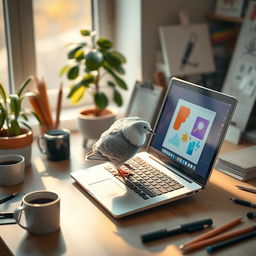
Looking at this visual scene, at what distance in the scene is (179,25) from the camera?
1.73 m

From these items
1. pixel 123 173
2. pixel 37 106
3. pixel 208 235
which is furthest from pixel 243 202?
pixel 37 106

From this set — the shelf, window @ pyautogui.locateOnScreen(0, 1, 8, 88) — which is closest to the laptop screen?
the shelf

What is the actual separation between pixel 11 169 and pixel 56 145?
211 millimetres

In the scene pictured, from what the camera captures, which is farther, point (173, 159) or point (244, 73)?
point (244, 73)

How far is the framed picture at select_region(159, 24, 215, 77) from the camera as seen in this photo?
1696 millimetres

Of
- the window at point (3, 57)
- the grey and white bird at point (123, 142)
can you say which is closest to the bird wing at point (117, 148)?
the grey and white bird at point (123, 142)

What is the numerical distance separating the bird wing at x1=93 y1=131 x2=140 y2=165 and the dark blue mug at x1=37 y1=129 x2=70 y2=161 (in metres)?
0.27

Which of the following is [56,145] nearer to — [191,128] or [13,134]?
[13,134]

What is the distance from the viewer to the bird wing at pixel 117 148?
1.18 meters

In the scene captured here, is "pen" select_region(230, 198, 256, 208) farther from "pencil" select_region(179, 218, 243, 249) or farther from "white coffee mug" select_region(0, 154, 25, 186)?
"white coffee mug" select_region(0, 154, 25, 186)

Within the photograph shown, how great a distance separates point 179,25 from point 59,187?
84cm

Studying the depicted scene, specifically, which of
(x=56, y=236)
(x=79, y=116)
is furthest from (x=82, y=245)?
(x=79, y=116)

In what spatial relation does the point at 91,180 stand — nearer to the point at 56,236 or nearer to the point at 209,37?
the point at 56,236

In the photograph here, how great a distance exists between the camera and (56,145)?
4.65 ft
